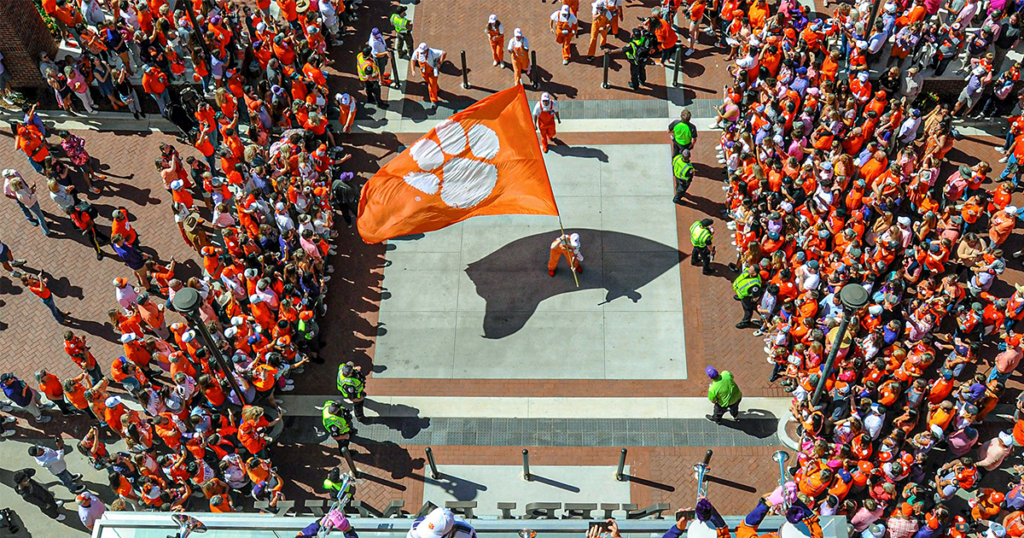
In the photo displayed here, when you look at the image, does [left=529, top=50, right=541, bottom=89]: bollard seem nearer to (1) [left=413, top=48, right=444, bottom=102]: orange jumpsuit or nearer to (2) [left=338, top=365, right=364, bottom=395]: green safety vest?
(1) [left=413, top=48, right=444, bottom=102]: orange jumpsuit

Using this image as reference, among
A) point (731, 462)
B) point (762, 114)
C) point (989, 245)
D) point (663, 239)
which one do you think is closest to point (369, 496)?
point (731, 462)

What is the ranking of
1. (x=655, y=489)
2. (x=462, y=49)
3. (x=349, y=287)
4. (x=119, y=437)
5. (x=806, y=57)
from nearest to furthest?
(x=655, y=489) → (x=119, y=437) → (x=349, y=287) → (x=806, y=57) → (x=462, y=49)

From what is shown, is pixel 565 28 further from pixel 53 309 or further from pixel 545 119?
pixel 53 309

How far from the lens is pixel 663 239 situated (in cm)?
2106

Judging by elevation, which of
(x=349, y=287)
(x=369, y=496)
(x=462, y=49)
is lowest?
(x=369, y=496)

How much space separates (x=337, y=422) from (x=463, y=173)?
5057 mm

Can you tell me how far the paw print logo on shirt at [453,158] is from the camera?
60.7ft

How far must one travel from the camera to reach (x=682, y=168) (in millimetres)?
20672

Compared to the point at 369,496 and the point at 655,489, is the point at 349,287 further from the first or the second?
the point at 655,489

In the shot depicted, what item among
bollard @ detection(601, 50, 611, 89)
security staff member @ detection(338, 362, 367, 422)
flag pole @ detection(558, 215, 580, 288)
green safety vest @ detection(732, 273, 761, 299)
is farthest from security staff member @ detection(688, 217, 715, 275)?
Answer: security staff member @ detection(338, 362, 367, 422)

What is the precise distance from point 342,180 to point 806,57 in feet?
35.2

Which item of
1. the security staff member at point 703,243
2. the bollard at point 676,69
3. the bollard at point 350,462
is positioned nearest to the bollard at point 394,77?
the bollard at point 676,69

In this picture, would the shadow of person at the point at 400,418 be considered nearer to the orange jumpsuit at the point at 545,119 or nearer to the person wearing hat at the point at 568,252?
the person wearing hat at the point at 568,252

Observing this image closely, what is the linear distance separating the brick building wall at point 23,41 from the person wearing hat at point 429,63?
9.29 meters
